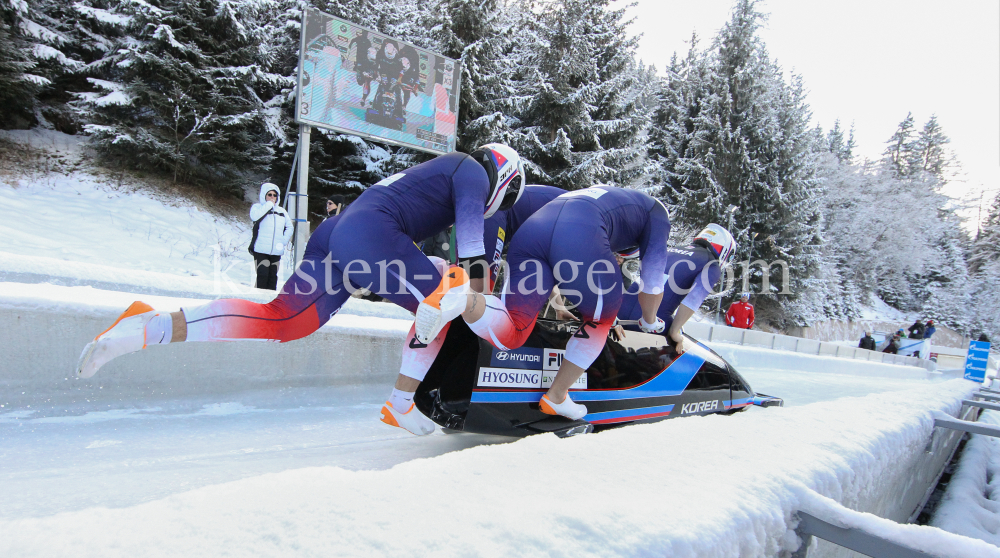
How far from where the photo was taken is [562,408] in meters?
2.10

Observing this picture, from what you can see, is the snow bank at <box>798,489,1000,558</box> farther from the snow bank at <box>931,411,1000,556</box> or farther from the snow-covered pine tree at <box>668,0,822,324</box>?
the snow-covered pine tree at <box>668,0,822,324</box>

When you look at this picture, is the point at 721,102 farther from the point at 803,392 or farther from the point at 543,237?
the point at 543,237

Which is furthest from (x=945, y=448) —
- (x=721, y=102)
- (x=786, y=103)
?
(x=786, y=103)

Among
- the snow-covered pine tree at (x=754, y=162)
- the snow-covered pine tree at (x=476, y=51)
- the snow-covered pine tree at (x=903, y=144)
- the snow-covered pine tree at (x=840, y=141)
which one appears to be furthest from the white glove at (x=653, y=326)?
the snow-covered pine tree at (x=903, y=144)

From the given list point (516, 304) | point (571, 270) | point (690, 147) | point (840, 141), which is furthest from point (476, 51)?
point (840, 141)

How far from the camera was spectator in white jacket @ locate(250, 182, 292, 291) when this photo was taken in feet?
15.3

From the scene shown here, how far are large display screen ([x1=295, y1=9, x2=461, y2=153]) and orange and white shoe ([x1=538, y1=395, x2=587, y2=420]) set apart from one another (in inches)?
236

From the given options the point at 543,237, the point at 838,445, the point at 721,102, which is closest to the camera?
the point at 838,445

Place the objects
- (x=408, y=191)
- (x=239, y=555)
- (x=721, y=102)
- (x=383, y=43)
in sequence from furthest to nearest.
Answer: (x=721, y=102), (x=383, y=43), (x=408, y=191), (x=239, y=555)

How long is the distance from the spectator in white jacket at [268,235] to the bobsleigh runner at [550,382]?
3208 mm

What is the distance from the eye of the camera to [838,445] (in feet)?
3.43

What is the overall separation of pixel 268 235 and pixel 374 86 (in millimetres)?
3766

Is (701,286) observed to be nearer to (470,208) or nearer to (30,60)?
(470,208)

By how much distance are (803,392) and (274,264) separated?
4910mm
